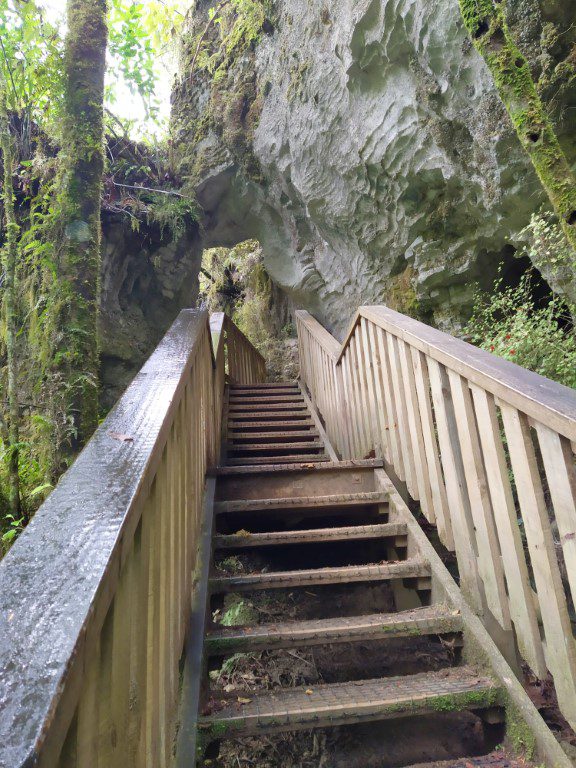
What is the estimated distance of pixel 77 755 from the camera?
53cm

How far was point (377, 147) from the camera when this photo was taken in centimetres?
418

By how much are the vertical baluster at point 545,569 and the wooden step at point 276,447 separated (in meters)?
2.77

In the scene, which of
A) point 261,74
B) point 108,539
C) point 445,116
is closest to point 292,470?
point 108,539

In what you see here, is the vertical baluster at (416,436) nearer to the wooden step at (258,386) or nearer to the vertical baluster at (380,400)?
the vertical baluster at (380,400)

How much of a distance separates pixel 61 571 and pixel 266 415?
4269mm

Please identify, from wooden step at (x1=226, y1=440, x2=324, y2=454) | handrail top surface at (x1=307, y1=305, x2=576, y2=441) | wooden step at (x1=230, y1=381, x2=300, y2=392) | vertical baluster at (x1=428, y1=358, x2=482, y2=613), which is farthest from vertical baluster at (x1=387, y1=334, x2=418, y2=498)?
wooden step at (x1=230, y1=381, x2=300, y2=392)

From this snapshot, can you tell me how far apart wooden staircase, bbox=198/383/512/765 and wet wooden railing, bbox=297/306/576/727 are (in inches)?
8.8

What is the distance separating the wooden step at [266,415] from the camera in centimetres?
473

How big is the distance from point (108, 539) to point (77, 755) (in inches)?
10.4

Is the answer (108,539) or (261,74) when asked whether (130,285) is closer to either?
(261,74)

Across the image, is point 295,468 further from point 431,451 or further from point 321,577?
point 431,451

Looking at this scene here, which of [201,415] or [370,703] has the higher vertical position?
[201,415]

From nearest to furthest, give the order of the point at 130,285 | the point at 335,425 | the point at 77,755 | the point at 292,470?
the point at 77,755 < the point at 292,470 < the point at 335,425 < the point at 130,285

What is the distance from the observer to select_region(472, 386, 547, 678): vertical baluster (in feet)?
4.50
